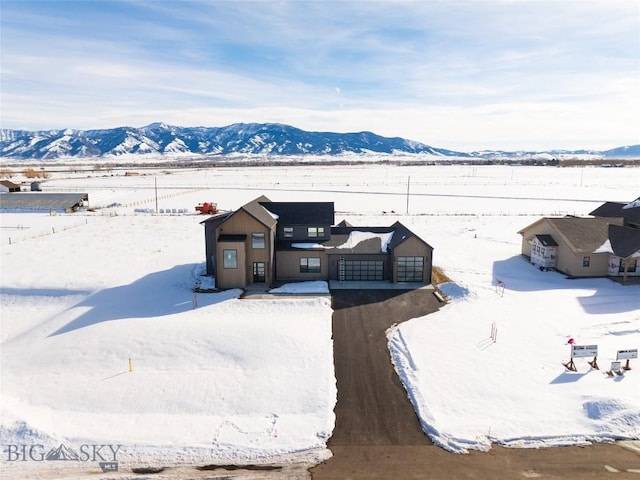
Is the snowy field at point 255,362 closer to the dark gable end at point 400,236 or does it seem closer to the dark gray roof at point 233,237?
the dark gable end at point 400,236

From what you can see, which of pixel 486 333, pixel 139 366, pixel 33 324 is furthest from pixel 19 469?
pixel 486 333

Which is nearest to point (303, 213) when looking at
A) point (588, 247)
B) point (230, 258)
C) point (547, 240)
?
point (230, 258)

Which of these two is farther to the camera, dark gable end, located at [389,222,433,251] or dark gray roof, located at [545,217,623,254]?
dark gray roof, located at [545,217,623,254]

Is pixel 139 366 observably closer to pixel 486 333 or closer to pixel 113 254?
pixel 486 333

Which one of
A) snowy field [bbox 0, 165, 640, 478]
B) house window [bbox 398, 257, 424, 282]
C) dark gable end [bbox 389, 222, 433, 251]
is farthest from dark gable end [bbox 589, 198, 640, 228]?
house window [bbox 398, 257, 424, 282]

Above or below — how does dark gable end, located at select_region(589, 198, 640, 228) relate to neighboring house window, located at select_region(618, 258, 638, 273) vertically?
above

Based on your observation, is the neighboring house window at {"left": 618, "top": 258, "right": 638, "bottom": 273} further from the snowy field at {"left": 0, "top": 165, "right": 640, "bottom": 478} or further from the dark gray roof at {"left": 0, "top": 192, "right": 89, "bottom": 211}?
the dark gray roof at {"left": 0, "top": 192, "right": 89, "bottom": 211}

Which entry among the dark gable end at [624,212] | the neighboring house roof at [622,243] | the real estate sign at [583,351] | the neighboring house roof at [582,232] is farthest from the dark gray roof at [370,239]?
the dark gable end at [624,212]
